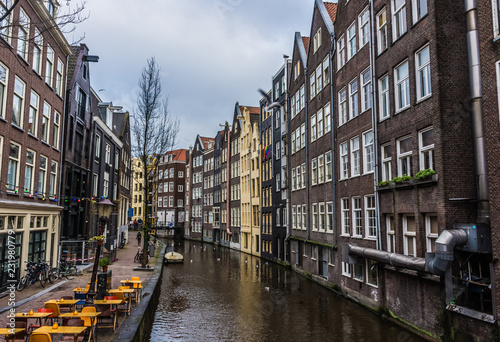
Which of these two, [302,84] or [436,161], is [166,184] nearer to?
[302,84]

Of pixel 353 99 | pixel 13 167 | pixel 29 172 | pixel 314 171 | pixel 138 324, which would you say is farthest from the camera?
pixel 314 171

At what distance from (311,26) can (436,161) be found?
1829 centimetres

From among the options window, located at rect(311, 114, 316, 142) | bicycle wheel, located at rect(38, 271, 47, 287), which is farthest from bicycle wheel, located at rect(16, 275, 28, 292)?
window, located at rect(311, 114, 316, 142)

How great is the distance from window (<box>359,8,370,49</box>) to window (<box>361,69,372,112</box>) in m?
1.55

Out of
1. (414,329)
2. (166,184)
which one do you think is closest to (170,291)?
(414,329)

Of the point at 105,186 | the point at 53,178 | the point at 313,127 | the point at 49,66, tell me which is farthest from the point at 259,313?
the point at 105,186

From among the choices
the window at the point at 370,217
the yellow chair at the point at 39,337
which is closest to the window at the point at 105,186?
the window at the point at 370,217

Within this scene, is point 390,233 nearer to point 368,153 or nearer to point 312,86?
point 368,153

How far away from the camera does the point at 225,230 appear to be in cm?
5712

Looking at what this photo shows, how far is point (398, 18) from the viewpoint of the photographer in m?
15.9

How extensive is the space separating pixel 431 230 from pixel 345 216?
780cm

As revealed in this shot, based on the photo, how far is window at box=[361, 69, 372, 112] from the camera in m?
18.6

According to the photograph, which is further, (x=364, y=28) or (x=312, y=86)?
(x=312, y=86)

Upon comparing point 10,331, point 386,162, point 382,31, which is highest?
point 382,31
